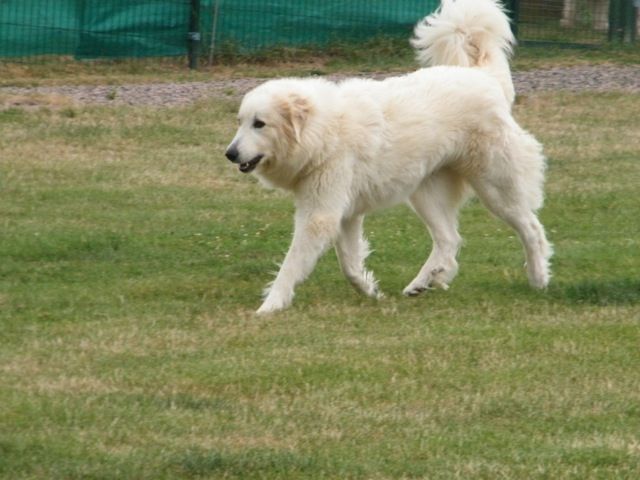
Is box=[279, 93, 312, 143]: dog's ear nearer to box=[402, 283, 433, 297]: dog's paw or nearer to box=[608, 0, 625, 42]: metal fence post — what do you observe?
box=[402, 283, 433, 297]: dog's paw

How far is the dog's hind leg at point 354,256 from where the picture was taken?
9.32 meters

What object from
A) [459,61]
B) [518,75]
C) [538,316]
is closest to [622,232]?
[459,61]

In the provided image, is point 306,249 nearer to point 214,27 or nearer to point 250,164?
point 250,164

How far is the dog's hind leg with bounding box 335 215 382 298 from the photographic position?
30.6 ft

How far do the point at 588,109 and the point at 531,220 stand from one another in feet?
28.0

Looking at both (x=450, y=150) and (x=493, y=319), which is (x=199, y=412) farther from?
(x=450, y=150)

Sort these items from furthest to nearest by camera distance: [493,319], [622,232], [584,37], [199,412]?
[584,37], [622,232], [493,319], [199,412]

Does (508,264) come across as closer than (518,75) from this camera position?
Yes

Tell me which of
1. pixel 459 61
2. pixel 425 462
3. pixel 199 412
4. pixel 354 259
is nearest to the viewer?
pixel 425 462

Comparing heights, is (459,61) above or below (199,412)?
above

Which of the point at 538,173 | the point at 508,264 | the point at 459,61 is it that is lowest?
the point at 508,264

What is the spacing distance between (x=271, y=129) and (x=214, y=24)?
11528mm

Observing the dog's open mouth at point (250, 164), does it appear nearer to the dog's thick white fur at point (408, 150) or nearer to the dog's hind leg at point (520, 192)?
the dog's thick white fur at point (408, 150)

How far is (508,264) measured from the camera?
33.8ft
